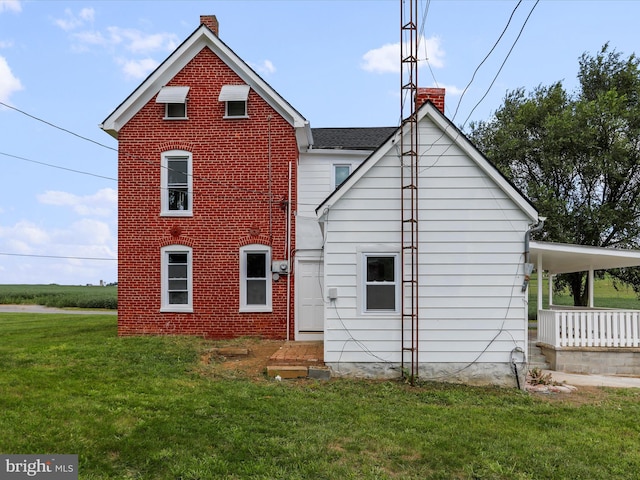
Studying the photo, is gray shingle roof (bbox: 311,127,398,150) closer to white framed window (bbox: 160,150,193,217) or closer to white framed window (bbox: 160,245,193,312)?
white framed window (bbox: 160,150,193,217)

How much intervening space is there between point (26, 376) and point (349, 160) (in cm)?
1048

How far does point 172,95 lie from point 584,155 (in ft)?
54.5

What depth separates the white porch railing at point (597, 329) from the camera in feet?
40.2

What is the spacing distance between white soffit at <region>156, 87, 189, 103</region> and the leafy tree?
1401cm

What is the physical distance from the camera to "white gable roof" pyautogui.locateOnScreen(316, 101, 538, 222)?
30.6 ft

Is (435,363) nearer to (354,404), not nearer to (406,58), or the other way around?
(354,404)

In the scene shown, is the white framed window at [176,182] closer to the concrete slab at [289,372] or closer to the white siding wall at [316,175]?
the white siding wall at [316,175]

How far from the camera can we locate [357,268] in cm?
956

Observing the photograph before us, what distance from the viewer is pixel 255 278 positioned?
14.2 meters

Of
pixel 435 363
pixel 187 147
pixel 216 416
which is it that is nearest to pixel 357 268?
pixel 435 363

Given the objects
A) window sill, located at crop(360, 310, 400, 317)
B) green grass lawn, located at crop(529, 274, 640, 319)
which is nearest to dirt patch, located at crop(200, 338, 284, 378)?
window sill, located at crop(360, 310, 400, 317)

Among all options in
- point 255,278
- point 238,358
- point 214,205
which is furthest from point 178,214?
point 238,358

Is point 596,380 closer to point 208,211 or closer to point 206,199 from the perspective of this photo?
point 208,211

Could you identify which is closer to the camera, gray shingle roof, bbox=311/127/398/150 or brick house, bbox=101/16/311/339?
brick house, bbox=101/16/311/339
